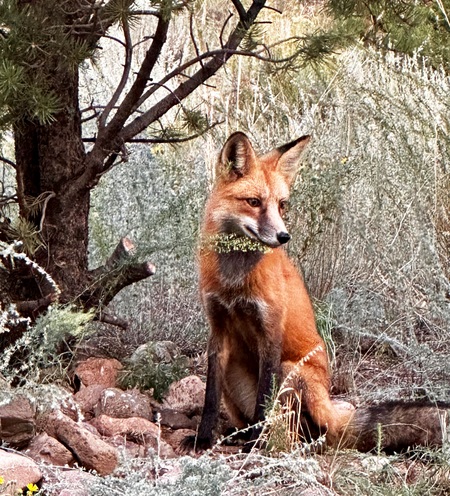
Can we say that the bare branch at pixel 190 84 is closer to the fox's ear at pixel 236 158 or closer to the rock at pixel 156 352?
the fox's ear at pixel 236 158

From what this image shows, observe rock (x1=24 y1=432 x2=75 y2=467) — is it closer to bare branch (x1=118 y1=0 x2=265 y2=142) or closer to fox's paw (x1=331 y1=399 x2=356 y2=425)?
fox's paw (x1=331 y1=399 x2=356 y2=425)

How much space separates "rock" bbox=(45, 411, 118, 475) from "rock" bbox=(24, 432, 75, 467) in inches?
1.4

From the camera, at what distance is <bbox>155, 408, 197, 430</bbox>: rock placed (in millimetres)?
5004

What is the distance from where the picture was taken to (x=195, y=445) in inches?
181

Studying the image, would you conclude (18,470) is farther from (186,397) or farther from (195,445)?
(186,397)

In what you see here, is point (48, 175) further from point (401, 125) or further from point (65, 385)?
point (401, 125)

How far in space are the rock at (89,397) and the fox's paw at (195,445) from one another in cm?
59

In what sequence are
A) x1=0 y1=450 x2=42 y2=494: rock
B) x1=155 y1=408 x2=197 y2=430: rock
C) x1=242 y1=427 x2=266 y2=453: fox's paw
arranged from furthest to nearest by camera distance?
x1=155 y1=408 x2=197 y2=430: rock, x1=242 y1=427 x2=266 y2=453: fox's paw, x1=0 y1=450 x2=42 y2=494: rock

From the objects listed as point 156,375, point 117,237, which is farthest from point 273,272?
point 117,237

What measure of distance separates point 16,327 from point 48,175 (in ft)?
2.73

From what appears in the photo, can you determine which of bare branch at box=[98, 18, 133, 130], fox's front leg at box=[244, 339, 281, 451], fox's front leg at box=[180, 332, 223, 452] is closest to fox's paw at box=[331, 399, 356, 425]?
fox's front leg at box=[244, 339, 281, 451]

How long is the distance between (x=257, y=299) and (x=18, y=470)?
1.51 metres

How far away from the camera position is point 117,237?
245 inches

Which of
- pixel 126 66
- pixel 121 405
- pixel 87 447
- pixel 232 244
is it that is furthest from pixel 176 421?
pixel 126 66
